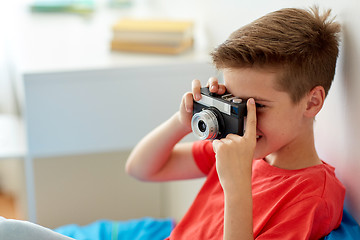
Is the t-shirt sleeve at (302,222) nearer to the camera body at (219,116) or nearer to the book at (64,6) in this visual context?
the camera body at (219,116)

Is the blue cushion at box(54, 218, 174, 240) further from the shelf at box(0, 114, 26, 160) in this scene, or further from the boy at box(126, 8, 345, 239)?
the boy at box(126, 8, 345, 239)

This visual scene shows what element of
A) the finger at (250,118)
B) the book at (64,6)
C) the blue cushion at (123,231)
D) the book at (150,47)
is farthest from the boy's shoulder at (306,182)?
the book at (64,6)

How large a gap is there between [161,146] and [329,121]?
0.37 metres

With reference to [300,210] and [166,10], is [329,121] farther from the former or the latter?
[166,10]

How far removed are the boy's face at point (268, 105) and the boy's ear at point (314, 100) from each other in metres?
Answer: 0.01

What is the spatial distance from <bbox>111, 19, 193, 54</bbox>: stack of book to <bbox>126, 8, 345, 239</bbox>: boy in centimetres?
65

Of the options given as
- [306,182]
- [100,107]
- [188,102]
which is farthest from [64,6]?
[306,182]

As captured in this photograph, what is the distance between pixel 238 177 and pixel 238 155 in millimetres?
36

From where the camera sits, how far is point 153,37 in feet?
5.38

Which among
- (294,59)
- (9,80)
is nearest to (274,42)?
(294,59)

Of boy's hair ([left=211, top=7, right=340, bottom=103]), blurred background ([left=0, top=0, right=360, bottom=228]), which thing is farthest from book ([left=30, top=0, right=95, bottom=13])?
boy's hair ([left=211, top=7, right=340, bottom=103])

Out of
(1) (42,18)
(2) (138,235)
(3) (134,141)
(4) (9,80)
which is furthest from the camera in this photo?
(4) (9,80)

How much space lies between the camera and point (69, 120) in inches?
60.1

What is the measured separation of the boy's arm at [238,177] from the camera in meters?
0.87
